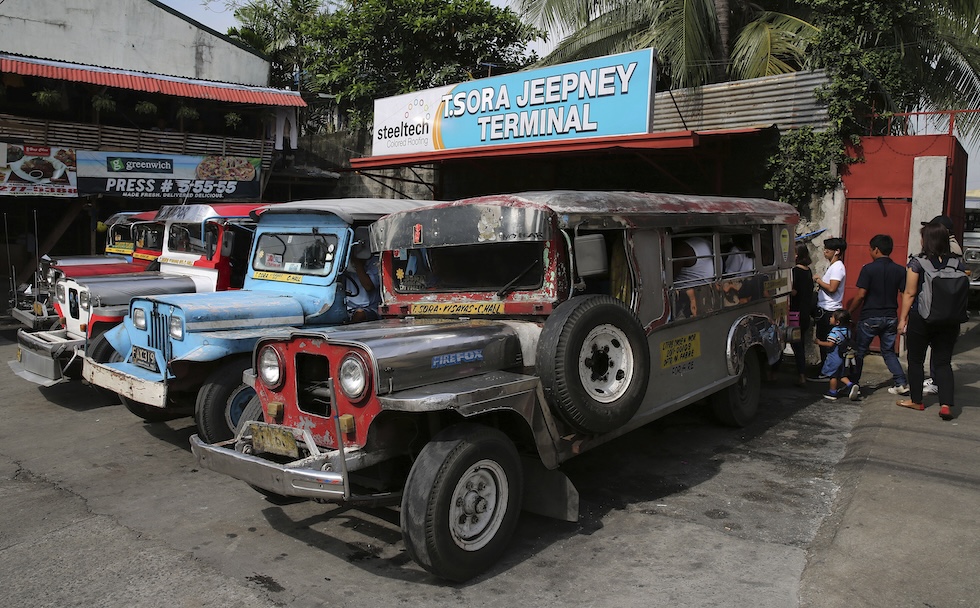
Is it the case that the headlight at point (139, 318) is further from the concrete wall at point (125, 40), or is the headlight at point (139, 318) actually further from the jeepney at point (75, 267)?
the concrete wall at point (125, 40)

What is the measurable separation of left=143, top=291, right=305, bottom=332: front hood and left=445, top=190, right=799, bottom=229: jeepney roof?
84.8 inches

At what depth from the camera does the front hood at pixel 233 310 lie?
5926 mm

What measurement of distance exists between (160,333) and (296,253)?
139cm

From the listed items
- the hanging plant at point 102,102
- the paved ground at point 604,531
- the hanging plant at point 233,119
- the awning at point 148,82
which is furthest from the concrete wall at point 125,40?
the paved ground at point 604,531

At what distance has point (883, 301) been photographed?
720 cm

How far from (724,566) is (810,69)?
835 centimetres

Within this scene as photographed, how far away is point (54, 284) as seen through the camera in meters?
8.90

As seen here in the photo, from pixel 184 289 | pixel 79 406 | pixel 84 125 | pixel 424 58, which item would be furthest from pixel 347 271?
pixel 424 58

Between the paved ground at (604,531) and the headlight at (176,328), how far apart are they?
3.40ft

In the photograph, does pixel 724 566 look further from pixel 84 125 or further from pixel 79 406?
pixel 84 125

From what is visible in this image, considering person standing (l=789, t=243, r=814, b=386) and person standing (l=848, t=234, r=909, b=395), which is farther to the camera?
person standing (l=789, t=243, r=814, b=386)

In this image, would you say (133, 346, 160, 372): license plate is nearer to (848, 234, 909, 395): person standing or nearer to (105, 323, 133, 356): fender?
(105, 323, 133, 356): fender

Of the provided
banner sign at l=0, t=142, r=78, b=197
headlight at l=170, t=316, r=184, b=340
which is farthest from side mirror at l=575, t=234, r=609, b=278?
banner sign at l=0, t=142, r=78, b=197

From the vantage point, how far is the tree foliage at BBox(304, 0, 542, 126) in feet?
62.0
